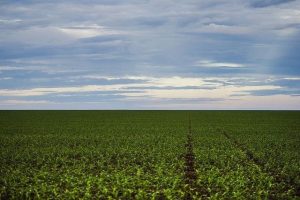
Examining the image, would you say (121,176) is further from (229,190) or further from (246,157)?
(246,157)

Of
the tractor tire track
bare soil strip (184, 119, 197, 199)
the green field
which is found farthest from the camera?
bare soil strip (184, 119, 197, 199)

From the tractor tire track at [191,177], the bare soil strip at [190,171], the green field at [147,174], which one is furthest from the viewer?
the bare soil strip at [190,171]

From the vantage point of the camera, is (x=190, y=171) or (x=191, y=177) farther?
(x=190, y=171)

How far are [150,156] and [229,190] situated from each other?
300 inches

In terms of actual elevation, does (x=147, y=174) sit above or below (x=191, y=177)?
above

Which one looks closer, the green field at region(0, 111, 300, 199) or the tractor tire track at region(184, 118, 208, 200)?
the green field at region(0, 111, 300, 199)

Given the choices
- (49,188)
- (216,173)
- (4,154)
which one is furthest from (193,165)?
(4,154)

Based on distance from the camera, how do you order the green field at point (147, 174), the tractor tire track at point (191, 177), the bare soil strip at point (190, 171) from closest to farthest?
the green field at point (147, 174) → the tractor tire track at point (191, 177) → the bare soil strip at point (190, 171)

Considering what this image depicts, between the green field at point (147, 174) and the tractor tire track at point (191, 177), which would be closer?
the green field at point (147, 174)

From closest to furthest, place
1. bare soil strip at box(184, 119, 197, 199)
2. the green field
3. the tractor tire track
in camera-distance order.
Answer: the green field → the tractor tire track → bare soil strip at box(184, 119, 197, 199)

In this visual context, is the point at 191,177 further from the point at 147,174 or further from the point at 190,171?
the point at 147,174

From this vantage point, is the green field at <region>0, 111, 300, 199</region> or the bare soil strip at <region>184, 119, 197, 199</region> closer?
the green field at <region>0, 111, 300, 199</region>

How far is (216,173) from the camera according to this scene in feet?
52.5

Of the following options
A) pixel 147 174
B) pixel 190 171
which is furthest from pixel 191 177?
pixel 147 174
